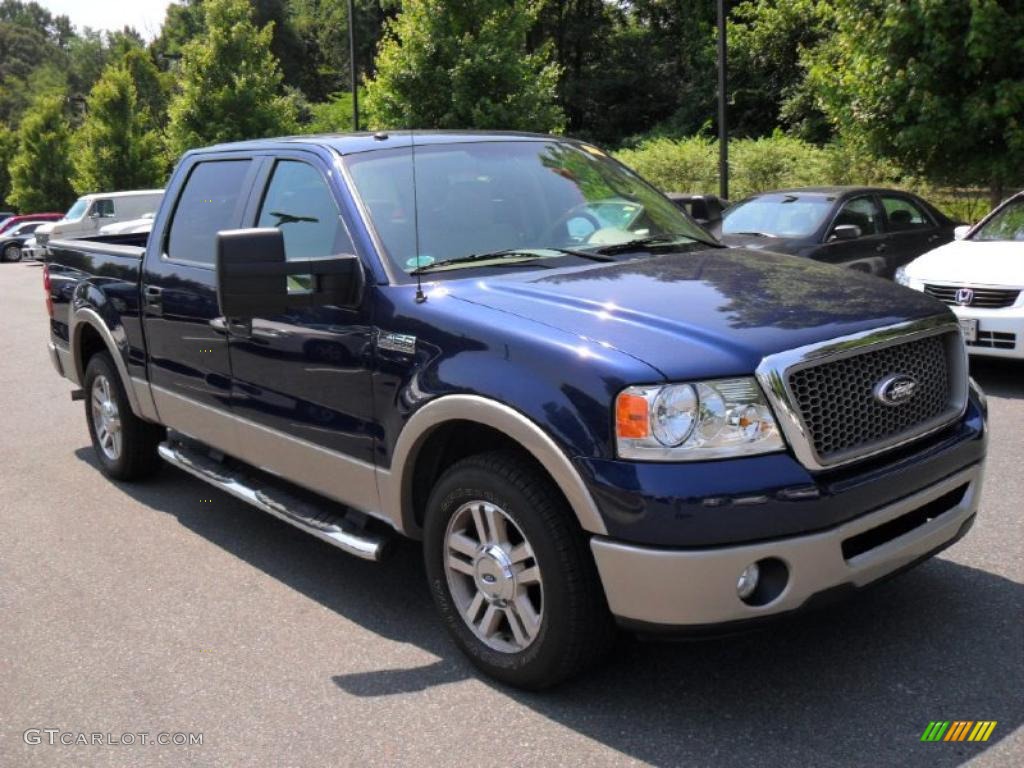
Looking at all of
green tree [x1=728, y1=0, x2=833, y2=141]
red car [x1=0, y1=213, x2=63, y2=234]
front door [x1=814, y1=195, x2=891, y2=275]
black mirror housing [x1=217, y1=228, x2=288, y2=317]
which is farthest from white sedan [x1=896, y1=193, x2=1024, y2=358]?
red car [x1=0, y1=213, x2=63, y2=234]

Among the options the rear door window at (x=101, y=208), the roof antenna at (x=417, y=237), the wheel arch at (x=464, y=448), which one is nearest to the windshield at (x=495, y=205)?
the roof antenna at (x=417, y=237)

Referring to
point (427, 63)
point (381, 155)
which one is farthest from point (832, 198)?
point (427, 63)

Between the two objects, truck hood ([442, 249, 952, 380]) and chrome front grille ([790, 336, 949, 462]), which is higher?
truck hood ([442, 249, 952, 380])

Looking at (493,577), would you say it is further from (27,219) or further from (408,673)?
(27,219)

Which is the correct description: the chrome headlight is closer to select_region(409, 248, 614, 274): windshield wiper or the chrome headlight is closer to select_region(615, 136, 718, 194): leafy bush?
select_region(409, 248, 614, 274): windshield wiper

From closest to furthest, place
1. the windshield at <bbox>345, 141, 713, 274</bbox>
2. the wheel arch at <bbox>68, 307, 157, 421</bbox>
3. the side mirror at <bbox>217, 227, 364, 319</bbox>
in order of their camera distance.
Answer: the side mirror at <bbox>217, 227, 364, 319</bbox>, the windshield at <bbox>345, 141, 713, 274</bbox>, the wheel arch at <bbox>68, 307, 157, 421</bbox>

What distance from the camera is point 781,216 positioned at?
11.6 metres

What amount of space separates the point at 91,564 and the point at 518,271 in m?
2.59

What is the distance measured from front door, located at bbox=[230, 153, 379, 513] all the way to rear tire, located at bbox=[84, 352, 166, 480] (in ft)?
5.41

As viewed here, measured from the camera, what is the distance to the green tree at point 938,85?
12.8 meters

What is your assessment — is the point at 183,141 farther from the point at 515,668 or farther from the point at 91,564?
the point at 515,668

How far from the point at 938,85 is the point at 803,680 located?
39.1 ft

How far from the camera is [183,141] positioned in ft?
103

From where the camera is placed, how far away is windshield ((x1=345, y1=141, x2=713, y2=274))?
4211 mm
